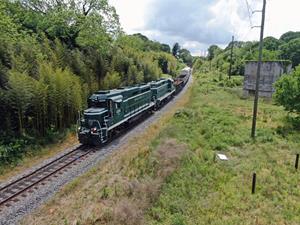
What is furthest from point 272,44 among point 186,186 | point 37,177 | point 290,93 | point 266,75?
point 37,177

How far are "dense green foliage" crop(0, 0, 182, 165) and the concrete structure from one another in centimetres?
1757

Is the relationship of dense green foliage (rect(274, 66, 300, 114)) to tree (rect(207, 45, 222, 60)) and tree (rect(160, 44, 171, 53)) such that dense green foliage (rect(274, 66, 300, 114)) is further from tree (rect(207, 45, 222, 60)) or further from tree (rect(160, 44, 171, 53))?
tree (rect(207, 45, 222, 60))

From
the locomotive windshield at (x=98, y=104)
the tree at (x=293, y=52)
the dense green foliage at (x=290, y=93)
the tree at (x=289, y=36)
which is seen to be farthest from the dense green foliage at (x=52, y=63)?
the tree at (x=289, y=36)

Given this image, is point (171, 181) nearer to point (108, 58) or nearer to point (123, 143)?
point (123, 143)

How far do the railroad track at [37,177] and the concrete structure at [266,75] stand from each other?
32354 millimetres

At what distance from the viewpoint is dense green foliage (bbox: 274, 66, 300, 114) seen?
77.9 ft

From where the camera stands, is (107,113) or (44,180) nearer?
(44,180)

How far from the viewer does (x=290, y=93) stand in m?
24.1

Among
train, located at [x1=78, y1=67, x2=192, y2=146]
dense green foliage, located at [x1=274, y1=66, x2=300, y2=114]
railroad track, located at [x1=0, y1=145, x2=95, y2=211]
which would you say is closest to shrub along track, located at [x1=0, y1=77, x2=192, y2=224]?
railroad track, located at [x1=0, y1=145, x2=95, y2=211]

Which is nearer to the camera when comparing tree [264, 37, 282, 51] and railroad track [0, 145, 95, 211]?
railroad track [0, 145, 95, 211]

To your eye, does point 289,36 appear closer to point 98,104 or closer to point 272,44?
point 272,44

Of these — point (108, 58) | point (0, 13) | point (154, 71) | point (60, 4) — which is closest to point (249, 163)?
point (0, 13)

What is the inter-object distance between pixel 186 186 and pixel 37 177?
7124 millimetres

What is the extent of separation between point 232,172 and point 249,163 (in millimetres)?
1723
